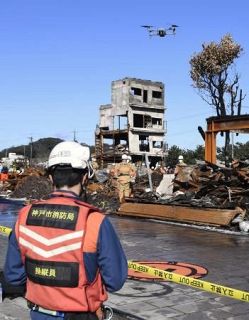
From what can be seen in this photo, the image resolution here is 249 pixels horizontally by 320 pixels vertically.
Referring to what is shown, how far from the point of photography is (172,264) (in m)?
8.27

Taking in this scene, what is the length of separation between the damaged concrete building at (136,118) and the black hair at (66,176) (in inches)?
2523

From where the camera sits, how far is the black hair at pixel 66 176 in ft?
9.16

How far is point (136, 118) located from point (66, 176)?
231ft

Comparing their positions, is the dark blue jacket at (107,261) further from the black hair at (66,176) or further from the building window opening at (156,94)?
the building window opening at (156,94)

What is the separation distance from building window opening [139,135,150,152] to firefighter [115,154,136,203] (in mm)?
52550

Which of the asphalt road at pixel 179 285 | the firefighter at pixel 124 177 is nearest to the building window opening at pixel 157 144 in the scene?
the firefighter at pixel 124 177

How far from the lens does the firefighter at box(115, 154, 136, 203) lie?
16.8 m

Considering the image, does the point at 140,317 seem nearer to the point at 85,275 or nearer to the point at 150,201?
the point at 85,275

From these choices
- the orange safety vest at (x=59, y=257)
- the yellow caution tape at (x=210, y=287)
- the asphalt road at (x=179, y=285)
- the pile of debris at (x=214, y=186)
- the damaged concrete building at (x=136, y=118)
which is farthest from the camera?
the damaged concrete building at (x=136, y=118)

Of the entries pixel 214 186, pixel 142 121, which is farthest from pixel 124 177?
pixel 142 121

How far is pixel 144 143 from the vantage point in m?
70.8

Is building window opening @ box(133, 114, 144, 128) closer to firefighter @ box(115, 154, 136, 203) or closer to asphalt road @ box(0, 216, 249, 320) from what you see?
firefighter @ box(115, 154, 136, 203)

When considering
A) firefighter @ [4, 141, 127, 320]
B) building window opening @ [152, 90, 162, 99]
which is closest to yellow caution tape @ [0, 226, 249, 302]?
firefighter @ [4, 141, 127, 320]

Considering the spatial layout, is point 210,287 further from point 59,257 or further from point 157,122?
point 157,122
